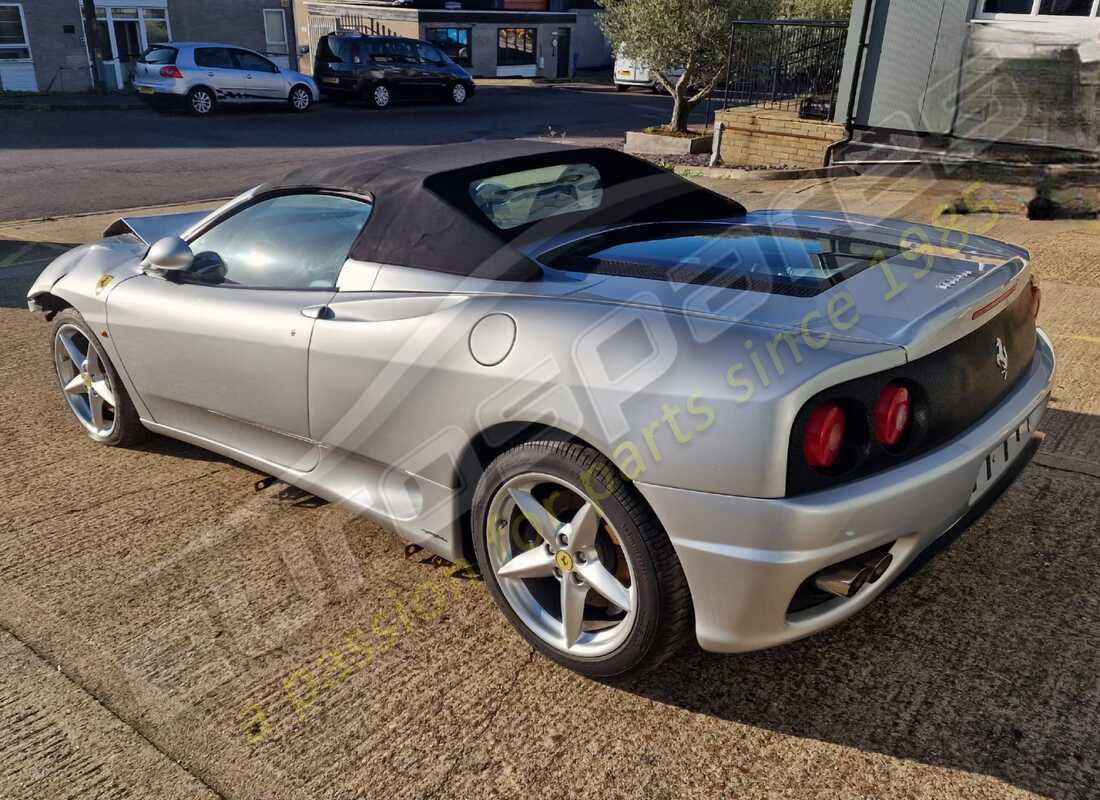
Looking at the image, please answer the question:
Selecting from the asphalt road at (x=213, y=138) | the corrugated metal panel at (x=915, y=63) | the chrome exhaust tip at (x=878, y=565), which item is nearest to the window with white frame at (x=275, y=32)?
the asphalt road at (x=213, y=138)

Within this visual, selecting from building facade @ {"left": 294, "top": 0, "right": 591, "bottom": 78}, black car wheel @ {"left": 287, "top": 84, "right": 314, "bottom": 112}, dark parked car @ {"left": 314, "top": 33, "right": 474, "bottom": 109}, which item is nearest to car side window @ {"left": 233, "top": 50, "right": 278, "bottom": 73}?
black car wheel @ {"left": 287, "top": 84, "right": 314, "bottom": 112}

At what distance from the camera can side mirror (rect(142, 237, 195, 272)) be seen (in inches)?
139

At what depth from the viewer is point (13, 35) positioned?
25.6m

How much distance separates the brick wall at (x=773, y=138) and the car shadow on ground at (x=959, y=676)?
9088 mm

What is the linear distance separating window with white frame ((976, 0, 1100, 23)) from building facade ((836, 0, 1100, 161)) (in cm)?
1

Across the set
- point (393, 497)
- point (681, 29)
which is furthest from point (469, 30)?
point (393, 497)

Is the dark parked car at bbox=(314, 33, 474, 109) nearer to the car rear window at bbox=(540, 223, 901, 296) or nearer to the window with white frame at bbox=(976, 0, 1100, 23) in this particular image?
the window with white frame at bbox=(976, 0, 1100, 23)

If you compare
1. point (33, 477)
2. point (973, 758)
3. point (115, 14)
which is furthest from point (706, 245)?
point (115, 14)

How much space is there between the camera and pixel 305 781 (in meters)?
2.34

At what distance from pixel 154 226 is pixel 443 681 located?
2829 mm

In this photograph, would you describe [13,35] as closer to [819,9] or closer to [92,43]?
[92,43]

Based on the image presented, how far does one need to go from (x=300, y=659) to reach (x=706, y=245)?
1898 millimetres

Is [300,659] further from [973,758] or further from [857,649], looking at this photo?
[973,758]

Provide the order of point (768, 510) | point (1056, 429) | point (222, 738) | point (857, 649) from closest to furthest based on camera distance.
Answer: point (768, 510) → point (222, 738) → point (857, 649) → point (1056, 429)
